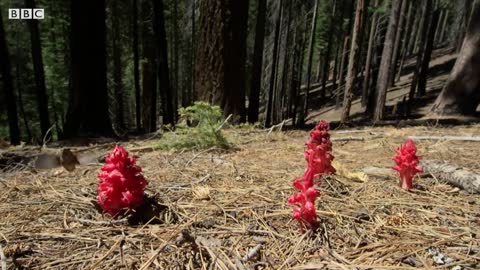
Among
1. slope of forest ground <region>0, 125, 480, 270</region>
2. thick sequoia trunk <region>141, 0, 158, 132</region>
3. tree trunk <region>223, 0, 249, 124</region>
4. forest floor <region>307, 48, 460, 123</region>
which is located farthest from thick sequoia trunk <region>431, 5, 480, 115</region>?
thick sequoia trunk <region>141, 0, 158, 132</region>

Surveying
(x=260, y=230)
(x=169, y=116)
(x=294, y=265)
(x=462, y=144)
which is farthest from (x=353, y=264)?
(x=169, y=116)

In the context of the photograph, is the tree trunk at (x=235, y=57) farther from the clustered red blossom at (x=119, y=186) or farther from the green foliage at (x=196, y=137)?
the clustered red blossom at (x=119, y=186)

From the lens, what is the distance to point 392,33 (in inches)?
406

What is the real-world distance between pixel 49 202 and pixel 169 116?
13455 mm

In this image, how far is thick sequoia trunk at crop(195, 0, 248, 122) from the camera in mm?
5051

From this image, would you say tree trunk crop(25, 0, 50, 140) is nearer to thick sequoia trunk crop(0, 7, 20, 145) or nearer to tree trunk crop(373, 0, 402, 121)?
thick sequoia trunk crop(0, 7, 20, 145)

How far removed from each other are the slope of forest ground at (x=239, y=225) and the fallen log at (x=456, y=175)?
0.21ft

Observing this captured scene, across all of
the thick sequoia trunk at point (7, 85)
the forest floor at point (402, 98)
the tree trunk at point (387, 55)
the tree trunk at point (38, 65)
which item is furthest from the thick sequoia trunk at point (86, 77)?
the forest floor at point (402, 98)

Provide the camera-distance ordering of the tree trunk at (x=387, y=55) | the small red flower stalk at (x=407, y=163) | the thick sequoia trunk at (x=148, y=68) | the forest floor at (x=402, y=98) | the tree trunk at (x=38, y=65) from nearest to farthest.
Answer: the small red flower stalk at (x=407, y=163) → the tree trunk at (x=387, y=55) → the tree trunk at (x=38, y=65) → the forest floor at (x=402, y=98) → the thick sequoia trunk at (x=148, y=68)

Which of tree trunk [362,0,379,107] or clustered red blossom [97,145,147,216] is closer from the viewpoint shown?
clustered red blossom [97,145,147,216]

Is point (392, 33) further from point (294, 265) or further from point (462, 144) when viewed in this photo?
point (294, 265)

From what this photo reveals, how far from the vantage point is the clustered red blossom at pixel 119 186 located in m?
1.74

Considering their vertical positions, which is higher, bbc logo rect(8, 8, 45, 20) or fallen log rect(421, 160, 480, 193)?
bbc logo rect(8, 8, 45, 20)

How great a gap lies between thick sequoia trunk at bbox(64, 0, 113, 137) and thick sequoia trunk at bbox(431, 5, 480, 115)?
6.81 meters
